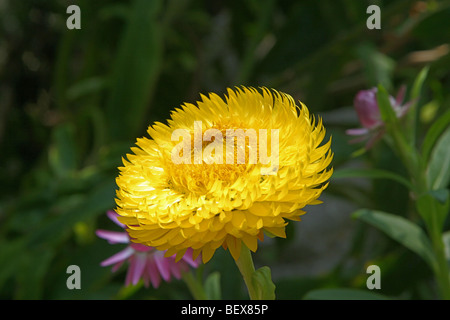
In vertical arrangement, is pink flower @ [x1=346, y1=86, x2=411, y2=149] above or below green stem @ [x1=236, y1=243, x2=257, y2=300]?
above

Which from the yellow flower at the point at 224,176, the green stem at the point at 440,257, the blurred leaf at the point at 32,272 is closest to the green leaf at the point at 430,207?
the green stem at the point at 440,257

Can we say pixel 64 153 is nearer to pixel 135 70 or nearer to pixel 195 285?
pixel 135 70

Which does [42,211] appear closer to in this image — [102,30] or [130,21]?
[130,21]

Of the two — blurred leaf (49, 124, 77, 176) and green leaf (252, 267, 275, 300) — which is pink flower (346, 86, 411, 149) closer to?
green leaf (252, 267, 275, 300)

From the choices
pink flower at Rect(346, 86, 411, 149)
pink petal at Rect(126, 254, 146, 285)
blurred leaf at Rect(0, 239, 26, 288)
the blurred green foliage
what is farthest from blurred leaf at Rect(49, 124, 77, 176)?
pink flower at Rect(346, 86, 411, 149)

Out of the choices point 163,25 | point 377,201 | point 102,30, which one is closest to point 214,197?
point 377,201
